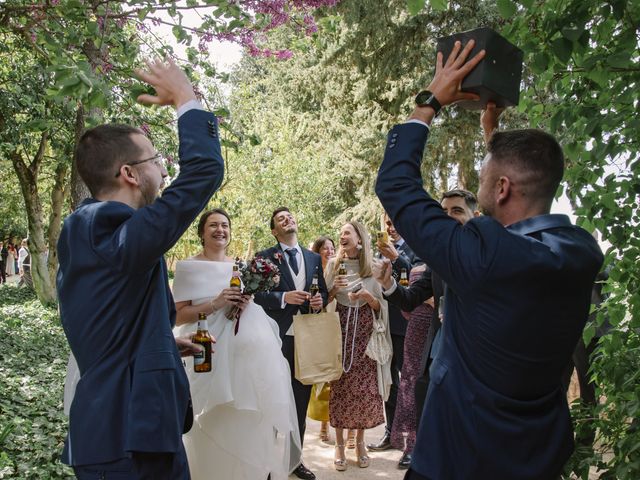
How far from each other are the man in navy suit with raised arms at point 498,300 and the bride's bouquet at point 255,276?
11.7 feet

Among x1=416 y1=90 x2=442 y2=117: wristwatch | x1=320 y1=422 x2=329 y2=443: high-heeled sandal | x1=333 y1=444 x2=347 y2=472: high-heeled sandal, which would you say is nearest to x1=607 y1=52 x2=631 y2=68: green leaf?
x1=416 y1=90 x2=442 y2=117: wristwatch

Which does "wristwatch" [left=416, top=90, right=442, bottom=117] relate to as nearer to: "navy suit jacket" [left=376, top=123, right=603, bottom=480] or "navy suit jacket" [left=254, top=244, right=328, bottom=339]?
"navy suit jacket" [left=376, top=123, right=603, bottom=480]

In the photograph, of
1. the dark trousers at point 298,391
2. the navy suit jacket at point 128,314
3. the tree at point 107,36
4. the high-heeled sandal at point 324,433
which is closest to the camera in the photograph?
the navy suit jacket at point 128,314

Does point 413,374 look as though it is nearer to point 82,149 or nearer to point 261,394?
point 261,394

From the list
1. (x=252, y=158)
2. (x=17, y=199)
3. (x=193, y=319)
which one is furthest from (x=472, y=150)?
(x=17, y=199)

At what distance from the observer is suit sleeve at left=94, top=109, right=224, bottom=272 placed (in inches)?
92.4

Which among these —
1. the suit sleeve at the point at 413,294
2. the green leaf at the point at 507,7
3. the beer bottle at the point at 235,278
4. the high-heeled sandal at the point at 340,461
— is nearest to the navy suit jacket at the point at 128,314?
the green leaf at the point at 507,7

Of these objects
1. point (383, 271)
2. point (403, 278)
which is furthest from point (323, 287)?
point (383, 271)

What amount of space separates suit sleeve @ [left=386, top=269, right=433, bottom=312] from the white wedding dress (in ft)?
4.55

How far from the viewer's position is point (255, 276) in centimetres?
586

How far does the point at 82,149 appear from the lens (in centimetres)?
270

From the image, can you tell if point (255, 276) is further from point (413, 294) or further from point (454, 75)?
point (454, 75)

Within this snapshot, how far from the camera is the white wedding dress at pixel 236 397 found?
5.26 meters

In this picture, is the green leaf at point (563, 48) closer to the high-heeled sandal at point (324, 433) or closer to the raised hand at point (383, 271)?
the raised hand at point (383, 271)
